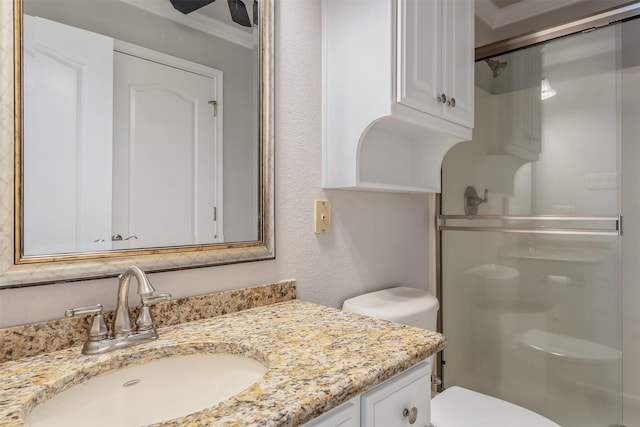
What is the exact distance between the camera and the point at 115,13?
35.2 inches

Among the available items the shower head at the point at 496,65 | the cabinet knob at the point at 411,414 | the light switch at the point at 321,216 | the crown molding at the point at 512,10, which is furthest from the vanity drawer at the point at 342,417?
the crown molding at the point at 512,10

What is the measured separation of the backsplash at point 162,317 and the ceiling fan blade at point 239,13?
0.79 meters

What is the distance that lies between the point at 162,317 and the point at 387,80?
925mm

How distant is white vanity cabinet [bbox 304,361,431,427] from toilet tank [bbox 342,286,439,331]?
1.48 feet

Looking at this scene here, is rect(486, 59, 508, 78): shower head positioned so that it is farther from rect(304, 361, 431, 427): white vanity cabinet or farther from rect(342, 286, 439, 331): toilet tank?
rect(304, 361, 431, 427): white vanity cabinet

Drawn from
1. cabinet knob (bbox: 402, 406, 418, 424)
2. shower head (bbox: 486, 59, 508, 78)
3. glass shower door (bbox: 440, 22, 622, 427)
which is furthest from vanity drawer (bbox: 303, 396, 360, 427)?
shower head (bbox: 486, 59, 508, 78)

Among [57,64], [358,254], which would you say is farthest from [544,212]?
[57,64]

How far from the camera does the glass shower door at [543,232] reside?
5.20ft

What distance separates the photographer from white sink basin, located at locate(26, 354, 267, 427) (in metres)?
0.65

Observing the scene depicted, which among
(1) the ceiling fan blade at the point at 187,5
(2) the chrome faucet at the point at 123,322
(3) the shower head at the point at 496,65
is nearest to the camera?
(2) the chrome faucet at the point at 123,322

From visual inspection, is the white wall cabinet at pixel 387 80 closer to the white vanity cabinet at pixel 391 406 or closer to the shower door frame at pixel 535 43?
the shower door frame at pixel 535 43

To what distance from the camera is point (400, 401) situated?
76 cm

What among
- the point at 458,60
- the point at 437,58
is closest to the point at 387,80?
the point at 437,58

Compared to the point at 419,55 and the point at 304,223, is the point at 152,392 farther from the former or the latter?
the point at 419,55
